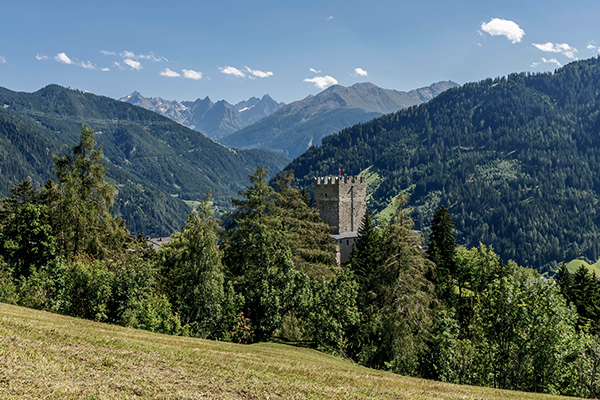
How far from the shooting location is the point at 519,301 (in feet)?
111

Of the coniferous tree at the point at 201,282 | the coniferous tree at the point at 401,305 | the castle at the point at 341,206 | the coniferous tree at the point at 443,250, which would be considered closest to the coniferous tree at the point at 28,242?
the coniferous tree at the point at 201,282

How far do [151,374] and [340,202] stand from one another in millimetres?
52629

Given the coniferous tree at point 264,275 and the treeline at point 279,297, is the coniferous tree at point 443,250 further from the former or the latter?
the coniferous tree at point 264,275

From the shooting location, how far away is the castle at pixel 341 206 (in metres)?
66.3

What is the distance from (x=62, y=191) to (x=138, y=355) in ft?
104

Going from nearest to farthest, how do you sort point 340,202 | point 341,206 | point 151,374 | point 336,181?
1. point 151,374
2. point 336,181
3. point 340,202
4. point 341,206

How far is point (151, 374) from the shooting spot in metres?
15.8

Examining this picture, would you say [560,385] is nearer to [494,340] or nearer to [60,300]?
[494,340]

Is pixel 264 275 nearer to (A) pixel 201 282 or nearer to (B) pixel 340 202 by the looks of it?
(A) pixel 201 282

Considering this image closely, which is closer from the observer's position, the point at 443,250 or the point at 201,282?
the point at 201,282

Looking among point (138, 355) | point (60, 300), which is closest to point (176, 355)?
point (138, 355)

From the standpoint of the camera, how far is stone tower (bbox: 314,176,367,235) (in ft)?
218

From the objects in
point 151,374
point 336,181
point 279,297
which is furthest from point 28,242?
point 336,181

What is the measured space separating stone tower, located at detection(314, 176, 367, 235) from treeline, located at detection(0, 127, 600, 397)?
17945 mm
